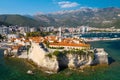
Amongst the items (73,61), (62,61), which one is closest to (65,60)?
(62,61)

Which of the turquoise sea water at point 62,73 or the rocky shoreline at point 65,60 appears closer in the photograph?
the turquoise sea water at point 62,73

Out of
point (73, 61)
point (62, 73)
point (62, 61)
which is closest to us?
point (62, 73)

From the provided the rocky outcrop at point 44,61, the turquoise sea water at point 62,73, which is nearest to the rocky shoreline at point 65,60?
the rocky outcrop at point 44,61

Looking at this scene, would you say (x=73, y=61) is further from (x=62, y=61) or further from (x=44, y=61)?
(x=44, y=61)

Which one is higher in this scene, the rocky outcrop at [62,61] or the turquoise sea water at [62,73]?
the rocky outcrop at [62,61]

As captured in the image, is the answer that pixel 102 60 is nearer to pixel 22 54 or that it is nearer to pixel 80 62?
pixel 80 62

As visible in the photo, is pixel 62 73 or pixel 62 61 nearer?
pixel 62 73

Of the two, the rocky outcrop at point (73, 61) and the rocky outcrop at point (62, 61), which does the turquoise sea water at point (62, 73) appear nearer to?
the rocky outcrop at point (62, 61)

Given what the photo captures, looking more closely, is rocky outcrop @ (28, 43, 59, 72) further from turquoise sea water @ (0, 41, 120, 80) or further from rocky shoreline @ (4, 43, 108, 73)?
turquoise sea water @ (0, 41, 120, 80)

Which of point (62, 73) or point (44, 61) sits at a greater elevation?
point (44, 61)

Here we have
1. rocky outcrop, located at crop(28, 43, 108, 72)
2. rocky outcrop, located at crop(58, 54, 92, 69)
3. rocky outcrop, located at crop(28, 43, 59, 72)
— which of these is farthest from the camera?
rocky outcrop, located at crop(58, 54, 92, 69)

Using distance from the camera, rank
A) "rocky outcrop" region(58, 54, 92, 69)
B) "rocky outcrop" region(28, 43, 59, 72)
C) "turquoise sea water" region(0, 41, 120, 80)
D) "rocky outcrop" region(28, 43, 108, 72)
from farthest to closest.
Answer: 1. "rocky outcrop" region(58, 54, 92, 69)
2. "rocky outcrop" region(28, 43, 108, 72)
3. "rocky outcrop" region(28, 43, 59, 72)
4. "turquoise sea water" region(0, 41, 120, 80)

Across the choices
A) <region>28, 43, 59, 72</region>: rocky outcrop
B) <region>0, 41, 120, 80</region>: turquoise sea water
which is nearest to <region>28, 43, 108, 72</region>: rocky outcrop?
<region>28, 43, 59, 72</region>: rocky outcrop
